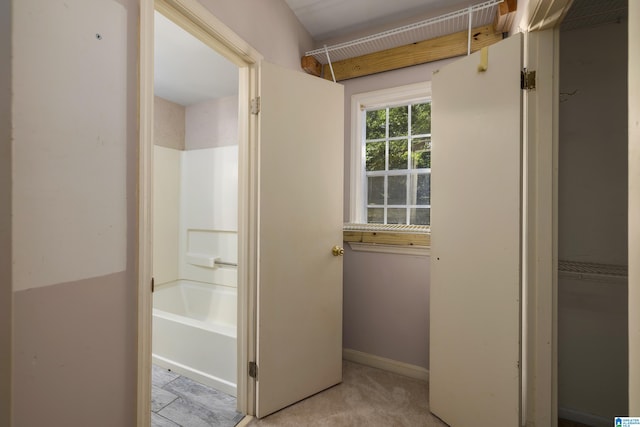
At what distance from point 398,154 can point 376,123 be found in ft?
1.09

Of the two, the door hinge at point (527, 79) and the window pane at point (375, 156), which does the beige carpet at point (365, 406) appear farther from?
the door hinge at point (527, 79)

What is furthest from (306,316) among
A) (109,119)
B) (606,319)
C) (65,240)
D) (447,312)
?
(606,319)

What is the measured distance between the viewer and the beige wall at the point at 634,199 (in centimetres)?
60

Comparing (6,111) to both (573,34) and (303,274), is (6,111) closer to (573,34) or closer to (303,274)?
(303,274)

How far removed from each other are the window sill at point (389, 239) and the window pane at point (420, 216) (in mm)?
120

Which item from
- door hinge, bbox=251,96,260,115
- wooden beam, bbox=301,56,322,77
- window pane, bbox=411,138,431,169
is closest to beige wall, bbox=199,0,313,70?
wooden beam, bbox=301,56,322,77

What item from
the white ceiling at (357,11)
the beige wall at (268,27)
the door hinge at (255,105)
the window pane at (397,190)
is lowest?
the window pane at (397,190)

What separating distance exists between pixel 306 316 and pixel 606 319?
1740 mm

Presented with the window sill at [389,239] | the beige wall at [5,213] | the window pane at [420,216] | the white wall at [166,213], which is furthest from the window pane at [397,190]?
the white wall at [166,213]

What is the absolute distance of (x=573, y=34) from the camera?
164cm

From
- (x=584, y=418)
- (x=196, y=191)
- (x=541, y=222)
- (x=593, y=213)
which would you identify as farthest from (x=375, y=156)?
(x=584, y=418)

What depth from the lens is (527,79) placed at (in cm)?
133

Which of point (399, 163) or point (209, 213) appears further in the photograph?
point (209, 213)

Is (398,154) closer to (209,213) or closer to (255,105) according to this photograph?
(255,105)
